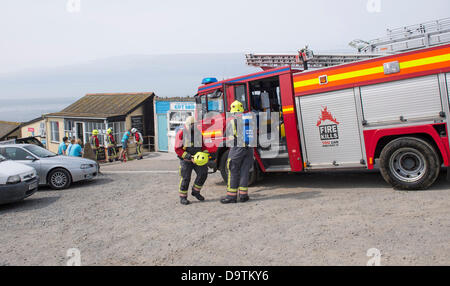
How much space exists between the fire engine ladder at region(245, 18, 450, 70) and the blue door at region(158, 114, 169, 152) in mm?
11518

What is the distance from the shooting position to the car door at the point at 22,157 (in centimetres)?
1029

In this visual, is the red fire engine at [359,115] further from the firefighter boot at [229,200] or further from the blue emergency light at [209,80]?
the firefighter boot at [229,200]

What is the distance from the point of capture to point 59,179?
10406mm

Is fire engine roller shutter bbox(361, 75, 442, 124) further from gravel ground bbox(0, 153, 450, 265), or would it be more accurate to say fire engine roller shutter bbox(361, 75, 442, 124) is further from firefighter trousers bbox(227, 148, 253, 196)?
firefighter trousers bbox(227, 148, 253, 196)

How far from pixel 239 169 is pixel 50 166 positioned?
592cm

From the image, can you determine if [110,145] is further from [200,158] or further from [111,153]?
[200,158]

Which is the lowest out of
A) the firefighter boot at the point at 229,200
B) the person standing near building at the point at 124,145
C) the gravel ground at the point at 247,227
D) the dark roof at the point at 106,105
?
the gravel ground at the point at 247,227

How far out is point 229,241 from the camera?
17.2ft

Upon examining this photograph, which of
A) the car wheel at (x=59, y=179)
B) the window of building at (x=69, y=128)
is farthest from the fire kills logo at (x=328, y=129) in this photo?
the window of building at (x=69, y=128)

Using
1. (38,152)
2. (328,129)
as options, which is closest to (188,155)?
(328,129)

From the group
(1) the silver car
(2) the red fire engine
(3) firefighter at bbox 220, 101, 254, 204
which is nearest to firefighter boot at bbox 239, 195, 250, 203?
(3) firefighter at bbox 220, 101, 254, 204

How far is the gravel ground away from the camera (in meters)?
4.64
